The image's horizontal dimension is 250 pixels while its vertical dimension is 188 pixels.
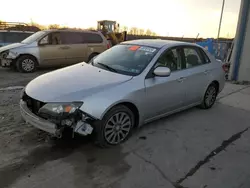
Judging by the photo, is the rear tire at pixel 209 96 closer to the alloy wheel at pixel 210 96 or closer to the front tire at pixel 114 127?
the alloy wheel at pixel 210 96

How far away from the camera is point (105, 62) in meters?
4.23

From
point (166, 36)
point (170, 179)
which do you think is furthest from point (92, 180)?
point (166, 36)

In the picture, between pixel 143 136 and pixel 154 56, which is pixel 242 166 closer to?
pixel 143 136

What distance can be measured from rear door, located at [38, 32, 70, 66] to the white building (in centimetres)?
669

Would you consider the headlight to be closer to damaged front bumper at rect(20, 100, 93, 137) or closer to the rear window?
damaged front bumper at rect(20, 100, 93, 137)

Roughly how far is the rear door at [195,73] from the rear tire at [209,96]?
246 mm

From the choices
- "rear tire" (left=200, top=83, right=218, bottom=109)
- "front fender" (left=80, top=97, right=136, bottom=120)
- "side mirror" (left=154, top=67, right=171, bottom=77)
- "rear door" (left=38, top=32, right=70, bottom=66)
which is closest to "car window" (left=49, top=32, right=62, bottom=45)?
"rear door" (left=38, top=32, right=70, bottom=66)

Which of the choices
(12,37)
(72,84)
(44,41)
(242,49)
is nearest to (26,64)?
(44,41)

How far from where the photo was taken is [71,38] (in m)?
9.95

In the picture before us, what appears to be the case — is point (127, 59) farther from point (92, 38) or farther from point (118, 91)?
point (92, 38)

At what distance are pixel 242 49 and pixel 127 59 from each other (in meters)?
6.26

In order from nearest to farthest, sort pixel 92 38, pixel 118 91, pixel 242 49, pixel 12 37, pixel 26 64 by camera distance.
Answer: pixel 118 91 < pixel 242 49 < pixel 26 64 < pixel 92 38 < pixel 12 37

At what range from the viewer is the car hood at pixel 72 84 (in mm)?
3127

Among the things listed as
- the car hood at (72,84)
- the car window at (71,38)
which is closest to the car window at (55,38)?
the car window at (71,38)
